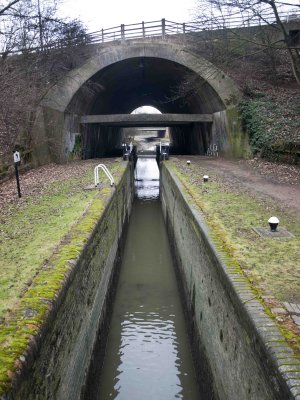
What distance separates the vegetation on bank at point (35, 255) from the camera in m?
3.64

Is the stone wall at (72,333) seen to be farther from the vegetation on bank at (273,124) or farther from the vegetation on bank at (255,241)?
the vegetation on bank at (273,124)

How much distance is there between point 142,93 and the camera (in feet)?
114

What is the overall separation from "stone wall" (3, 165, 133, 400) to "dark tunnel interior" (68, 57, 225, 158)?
1607 centimetres

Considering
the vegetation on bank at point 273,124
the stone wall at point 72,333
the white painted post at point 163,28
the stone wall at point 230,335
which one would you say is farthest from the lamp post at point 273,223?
the white painted post at point 163,28

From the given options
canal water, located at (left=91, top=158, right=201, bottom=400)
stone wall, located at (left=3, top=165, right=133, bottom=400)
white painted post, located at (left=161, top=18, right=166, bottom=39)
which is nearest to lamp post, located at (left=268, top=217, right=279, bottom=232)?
canal water, located at (left=91, top=158, right=201, bottom=400)

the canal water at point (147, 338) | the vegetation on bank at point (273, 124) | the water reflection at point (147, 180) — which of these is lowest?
the canal water at point (147, 338)

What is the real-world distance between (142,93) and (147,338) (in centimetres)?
2999

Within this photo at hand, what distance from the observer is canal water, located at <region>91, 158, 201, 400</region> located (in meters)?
6.34

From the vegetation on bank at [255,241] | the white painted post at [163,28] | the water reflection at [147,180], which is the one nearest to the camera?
the vegetation on bank at [255,241]

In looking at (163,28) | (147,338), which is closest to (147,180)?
(163,28)

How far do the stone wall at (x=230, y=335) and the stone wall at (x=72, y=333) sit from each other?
198cm

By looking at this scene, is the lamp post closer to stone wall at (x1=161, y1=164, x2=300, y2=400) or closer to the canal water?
stone wall at (x1=161, y1=164, x2=300, y2=400)

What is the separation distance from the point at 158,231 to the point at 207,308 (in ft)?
31.2

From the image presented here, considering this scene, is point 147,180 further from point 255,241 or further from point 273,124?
point 255,241
